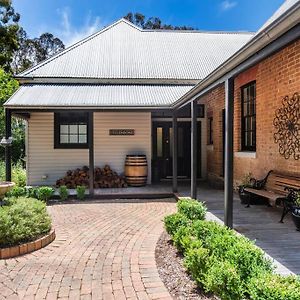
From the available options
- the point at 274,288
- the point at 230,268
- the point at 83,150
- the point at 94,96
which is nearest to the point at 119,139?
the point at 83,150

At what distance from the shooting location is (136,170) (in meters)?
11.3

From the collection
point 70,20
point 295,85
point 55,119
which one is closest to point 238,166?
point 295,85

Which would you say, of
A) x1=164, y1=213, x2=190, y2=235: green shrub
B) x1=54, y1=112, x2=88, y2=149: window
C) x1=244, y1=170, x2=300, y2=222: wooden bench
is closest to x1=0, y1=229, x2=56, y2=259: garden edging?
x1=164, y1=213, x2=190, y2=235: green shrub

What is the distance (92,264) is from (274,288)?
8.51 feet

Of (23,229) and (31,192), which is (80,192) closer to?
(31,192)

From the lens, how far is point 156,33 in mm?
16156

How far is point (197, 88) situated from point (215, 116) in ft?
15.9

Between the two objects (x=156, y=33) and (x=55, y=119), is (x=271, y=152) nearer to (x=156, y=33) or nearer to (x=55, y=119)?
(x=55, y=119)

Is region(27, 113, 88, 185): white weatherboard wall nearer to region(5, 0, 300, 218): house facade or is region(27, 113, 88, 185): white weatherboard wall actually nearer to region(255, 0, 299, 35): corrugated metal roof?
region(5, 0, 300, 218): house facade

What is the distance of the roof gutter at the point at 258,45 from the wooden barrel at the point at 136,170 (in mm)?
5229

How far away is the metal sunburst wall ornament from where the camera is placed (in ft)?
22.4

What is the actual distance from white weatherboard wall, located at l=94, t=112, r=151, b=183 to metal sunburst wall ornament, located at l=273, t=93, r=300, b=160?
5.33m

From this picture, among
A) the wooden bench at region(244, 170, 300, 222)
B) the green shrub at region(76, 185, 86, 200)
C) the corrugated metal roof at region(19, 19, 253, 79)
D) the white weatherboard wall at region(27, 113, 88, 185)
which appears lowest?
the green shrub at region(76, 185, 86, 200)

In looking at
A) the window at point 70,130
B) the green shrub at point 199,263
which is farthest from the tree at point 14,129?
the green shrub at point 199,263
